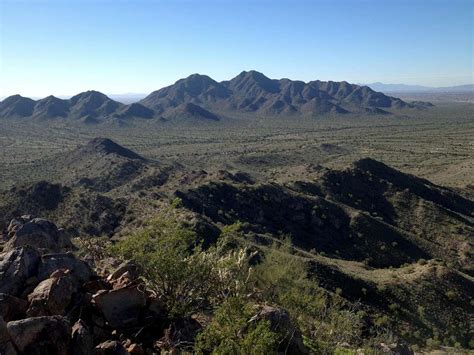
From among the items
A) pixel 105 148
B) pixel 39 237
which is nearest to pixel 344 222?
pixel 39 237

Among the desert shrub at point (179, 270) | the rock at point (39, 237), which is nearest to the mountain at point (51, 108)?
the rock at point (39, 237)

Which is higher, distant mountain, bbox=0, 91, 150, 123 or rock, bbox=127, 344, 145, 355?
rock, bbox=127, 344, 145, 355

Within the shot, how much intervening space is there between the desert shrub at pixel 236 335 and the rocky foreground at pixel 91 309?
411 millimetres

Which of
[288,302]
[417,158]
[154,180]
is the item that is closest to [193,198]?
[154,180]

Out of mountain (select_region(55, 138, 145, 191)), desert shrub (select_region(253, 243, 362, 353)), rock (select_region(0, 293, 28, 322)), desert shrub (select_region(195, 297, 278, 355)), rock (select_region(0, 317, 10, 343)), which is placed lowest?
mountain (select_region(55, 138, 145, 191))

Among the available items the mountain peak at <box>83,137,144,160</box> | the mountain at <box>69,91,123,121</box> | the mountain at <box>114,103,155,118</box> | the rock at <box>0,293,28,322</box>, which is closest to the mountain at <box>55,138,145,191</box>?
the mountain peak at <box>83,137,144,160</box>

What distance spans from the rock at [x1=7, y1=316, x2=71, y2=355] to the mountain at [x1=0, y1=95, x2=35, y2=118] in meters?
174

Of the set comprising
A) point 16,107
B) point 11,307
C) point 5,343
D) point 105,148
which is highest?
point 5,343

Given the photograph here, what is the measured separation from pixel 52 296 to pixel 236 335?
11.1ft

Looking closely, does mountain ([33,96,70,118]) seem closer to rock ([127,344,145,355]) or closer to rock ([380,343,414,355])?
rock ([380,343,414,355])

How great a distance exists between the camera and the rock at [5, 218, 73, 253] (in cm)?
1300

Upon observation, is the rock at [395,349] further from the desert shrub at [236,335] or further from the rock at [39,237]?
the rock at [39,237]

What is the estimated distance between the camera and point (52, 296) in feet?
28.3

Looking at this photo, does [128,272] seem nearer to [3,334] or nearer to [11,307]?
[11,307]
